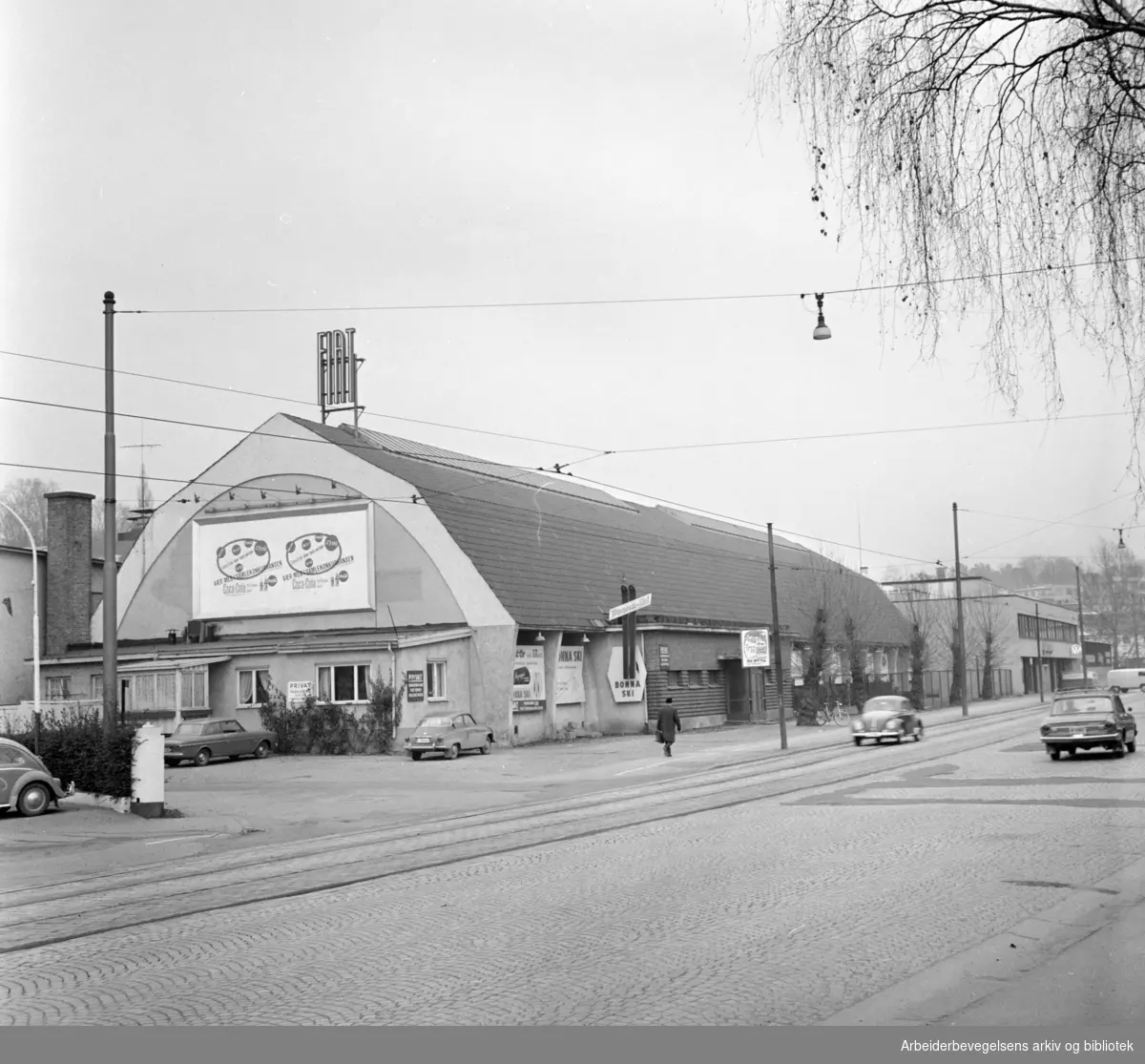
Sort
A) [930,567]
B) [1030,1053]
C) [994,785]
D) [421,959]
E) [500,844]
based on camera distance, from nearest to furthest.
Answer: [1030,1053] < [421,959] < [500,844] < [994,785] < [930,567]

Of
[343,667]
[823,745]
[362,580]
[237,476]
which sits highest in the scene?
[237,476]

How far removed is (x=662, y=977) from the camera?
26.0 feet

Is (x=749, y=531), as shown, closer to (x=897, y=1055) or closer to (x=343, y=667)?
(x=343, y=667)

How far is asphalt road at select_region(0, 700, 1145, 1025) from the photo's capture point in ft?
24.5

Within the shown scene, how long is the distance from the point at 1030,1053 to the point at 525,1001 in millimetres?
2834

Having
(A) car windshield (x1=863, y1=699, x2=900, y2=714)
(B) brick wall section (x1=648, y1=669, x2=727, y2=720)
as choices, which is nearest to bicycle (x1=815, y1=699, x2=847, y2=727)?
(B) brick wall section (x1=648, y1=669, x2=727, y2=720)

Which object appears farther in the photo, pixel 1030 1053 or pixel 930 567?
pixel 930 567

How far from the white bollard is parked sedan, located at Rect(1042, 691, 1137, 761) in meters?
17.8

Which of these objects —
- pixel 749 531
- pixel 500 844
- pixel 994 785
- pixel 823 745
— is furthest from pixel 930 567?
pixel 500 844

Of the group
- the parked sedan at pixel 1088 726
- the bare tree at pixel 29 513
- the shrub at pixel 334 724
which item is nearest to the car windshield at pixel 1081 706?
the parked sedan at pixel 1088 726

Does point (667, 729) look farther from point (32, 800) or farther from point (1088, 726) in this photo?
point (32, 800)

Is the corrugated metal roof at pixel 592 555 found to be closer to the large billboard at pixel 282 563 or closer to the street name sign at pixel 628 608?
the street name sign at pixel 628 608

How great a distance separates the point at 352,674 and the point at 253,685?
13.5 feet

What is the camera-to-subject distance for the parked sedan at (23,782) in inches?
810
